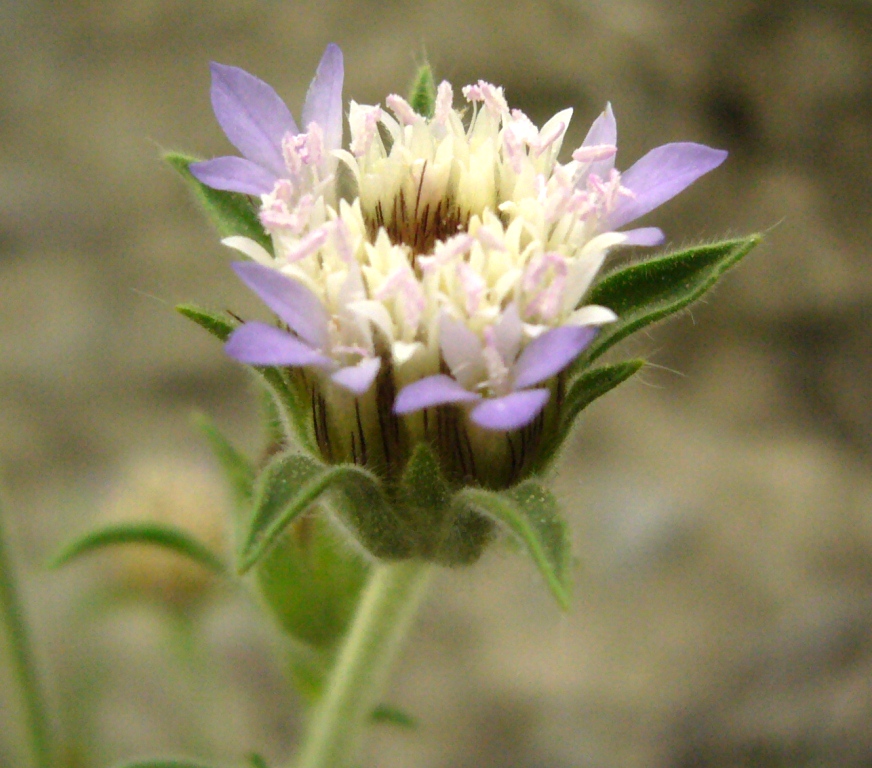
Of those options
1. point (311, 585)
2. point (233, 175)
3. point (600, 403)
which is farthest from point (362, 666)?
point (600, 403)

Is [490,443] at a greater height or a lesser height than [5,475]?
lesser

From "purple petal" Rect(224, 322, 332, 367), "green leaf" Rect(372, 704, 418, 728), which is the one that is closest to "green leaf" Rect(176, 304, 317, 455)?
"purple petal" Rect(224, 322, 332, 367)

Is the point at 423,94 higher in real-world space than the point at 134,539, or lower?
higher

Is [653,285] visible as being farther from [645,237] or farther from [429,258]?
[429,258]

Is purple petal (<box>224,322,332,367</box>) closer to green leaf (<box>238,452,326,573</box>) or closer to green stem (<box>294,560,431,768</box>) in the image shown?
green leaf (<box>238,452,326,573</box>)

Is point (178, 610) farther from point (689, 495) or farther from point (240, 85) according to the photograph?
point (689, 495)

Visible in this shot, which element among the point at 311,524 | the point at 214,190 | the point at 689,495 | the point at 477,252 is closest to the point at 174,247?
the point at 689,495

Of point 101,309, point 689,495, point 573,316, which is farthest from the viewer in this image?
point 101,309
